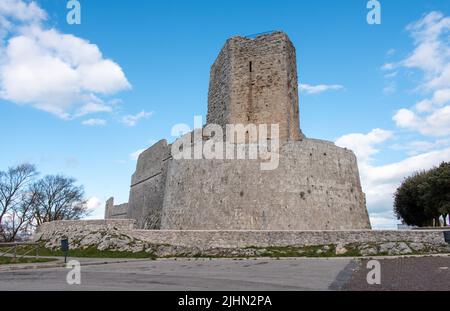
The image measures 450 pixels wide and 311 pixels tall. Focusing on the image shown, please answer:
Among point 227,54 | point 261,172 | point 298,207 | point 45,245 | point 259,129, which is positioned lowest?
point 45,245

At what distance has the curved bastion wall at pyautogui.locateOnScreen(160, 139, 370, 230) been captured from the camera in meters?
24.2

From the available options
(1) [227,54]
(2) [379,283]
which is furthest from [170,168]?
(2) [379,283]

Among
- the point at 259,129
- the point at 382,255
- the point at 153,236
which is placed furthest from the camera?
the point at 259,129

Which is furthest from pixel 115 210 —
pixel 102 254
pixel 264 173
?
pixel 102 254

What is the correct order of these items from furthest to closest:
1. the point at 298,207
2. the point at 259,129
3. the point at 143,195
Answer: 1. the point at 143,195
2. the point at 259,129
3. the point at 298,207

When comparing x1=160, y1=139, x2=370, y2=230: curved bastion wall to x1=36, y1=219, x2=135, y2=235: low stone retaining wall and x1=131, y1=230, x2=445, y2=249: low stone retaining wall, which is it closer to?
x1=131, y1=230, x2=445, y2=249: low stone retaining wall

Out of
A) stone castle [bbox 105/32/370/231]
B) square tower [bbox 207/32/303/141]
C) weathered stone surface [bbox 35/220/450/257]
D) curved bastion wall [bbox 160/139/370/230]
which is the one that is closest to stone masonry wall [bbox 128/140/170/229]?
stone castle [bbox 105/32/370/231]

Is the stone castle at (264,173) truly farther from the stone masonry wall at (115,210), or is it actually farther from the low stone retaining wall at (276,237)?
the stone masonry wall at (115,210)

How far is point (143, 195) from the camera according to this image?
41.1 meters

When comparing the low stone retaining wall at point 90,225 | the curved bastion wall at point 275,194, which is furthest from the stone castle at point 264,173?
the low stone retaining wall at point 90,225

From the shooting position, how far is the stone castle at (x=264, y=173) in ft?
80.0

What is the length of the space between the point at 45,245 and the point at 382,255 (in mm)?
19109
